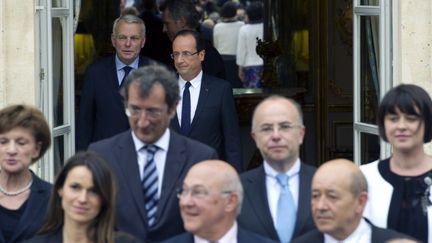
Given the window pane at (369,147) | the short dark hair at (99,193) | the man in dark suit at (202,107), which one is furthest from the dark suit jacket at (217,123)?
the short dark hair at (99,193)

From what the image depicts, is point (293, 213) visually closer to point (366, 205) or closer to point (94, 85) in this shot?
point (366, 205)

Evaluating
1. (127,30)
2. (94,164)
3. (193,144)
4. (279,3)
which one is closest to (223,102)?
(127,30)

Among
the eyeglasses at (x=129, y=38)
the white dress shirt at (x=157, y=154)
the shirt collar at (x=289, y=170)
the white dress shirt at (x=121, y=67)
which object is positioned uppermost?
the eyeglasses at (x=129, y=38)

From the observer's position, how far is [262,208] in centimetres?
670

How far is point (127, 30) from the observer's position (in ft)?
30.5

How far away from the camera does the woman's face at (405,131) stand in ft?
22.2

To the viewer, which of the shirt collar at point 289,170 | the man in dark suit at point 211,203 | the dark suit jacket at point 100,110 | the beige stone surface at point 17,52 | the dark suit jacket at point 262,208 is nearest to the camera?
the man in dark suit at point 211,203

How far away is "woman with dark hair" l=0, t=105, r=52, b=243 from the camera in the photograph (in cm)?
672

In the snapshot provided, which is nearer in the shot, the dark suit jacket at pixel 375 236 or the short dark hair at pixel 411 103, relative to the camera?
the dark suit jacket at pixel 375 236

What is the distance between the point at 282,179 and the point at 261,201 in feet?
0.51

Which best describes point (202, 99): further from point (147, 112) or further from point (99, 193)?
point (99, 193)

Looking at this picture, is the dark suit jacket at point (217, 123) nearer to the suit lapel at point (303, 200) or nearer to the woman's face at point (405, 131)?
the suit lapel at point (303, 200)

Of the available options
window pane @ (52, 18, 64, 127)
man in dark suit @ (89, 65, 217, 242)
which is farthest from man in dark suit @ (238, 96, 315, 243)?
window pane @ (52, 18, 64, 127)

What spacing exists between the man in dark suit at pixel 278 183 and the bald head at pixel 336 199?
43cm
